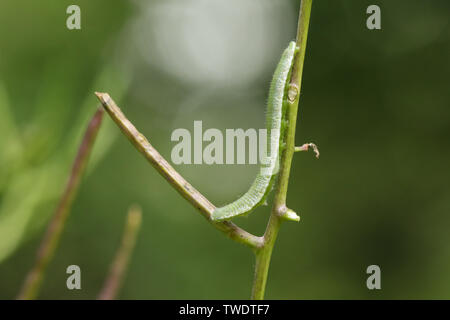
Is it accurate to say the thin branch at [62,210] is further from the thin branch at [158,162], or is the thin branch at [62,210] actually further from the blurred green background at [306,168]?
the blurred green background at [306,168]

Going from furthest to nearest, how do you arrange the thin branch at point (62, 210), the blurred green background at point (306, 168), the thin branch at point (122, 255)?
1. the blurred green background at point (306, 168)
2. the thin branch at point (122, 255)
3. the thin branch at point (62, 210)

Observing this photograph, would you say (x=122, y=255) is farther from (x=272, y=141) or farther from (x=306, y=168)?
(x=306, y=168)

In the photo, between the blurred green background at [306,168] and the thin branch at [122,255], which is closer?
the thin branch at [122,255]

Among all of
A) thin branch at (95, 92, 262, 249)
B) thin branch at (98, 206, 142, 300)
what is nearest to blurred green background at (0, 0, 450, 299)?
thin branch at (98, 206, 142, 300)

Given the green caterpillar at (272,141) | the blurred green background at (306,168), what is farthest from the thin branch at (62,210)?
the blurred green background at (306,168)

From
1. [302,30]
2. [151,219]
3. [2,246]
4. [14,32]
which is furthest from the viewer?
[151,219]

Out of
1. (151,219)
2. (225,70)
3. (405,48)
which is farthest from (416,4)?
(151,219)

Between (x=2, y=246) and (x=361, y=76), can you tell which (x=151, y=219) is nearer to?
(x=361, y=76)
